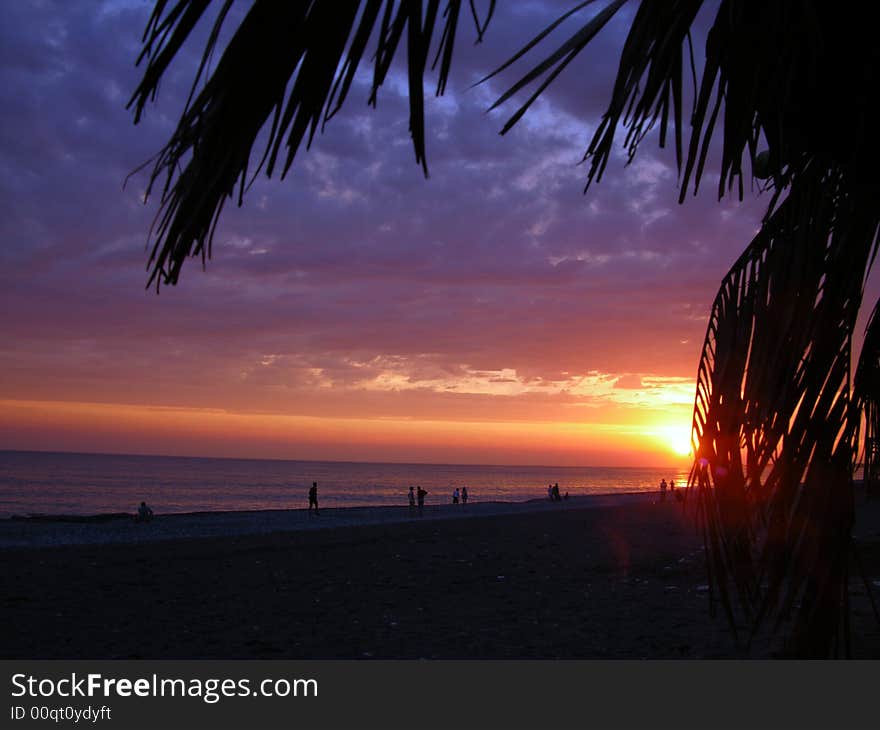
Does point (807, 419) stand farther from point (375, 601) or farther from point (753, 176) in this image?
point (375, 601)

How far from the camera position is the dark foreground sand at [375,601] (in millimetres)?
8344

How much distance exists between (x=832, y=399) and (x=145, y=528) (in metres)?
32.4

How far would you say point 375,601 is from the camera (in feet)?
37.2

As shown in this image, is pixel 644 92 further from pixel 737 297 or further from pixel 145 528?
pixel 145 528

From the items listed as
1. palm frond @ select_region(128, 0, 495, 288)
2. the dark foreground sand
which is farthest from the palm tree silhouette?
the dark foreground sand

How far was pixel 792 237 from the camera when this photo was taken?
2.38 meters

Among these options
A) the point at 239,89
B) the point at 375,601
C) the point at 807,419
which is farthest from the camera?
the point at 375,601

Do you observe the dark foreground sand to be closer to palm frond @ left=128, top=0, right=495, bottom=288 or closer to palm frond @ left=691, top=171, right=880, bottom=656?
palm frond @ left=691, top=171, right=880, bottom=656

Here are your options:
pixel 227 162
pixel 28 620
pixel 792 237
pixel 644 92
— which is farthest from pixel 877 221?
pixel 28 620

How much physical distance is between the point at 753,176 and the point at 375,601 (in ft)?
33.6

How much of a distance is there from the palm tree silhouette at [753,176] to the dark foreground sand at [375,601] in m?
3.63

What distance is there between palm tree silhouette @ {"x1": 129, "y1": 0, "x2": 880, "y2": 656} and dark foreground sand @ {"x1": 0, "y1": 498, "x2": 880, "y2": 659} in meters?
3.63

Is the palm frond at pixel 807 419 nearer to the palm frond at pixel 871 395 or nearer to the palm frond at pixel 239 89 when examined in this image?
the palm frond at pixel 871 395

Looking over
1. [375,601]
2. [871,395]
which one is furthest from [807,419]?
[375,601]
